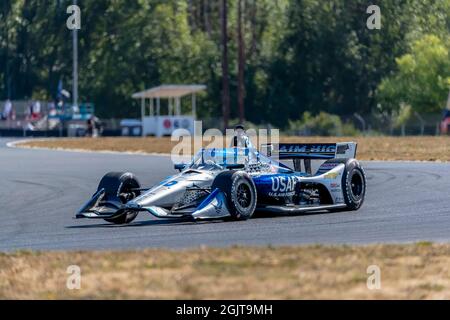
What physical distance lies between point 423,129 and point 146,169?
3244 centimetres

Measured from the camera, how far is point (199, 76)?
249 ft

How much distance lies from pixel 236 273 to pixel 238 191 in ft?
18.1

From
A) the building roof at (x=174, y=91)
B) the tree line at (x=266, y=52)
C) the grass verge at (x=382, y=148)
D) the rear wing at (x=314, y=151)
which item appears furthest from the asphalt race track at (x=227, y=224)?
the tree line at (x=266, y=52)

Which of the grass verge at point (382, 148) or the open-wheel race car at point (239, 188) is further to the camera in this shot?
the grass verge at point (382, 148)

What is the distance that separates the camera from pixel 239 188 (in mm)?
15727

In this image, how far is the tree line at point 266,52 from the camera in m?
73.6

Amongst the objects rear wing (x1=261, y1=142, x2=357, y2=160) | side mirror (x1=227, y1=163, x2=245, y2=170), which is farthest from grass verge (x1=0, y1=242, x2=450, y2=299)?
rear wing (x1=261, y1=142, x2=357, y2=160)

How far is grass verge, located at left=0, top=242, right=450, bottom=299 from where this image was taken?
9.47 m

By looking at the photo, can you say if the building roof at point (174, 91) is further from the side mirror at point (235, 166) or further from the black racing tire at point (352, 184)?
the side mirror at point (235, 166)

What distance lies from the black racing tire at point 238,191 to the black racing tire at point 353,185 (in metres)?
1.89

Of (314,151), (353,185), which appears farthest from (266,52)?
(353,185)

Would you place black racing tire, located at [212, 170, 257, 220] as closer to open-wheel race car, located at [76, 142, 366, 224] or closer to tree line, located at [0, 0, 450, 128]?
open-wheel race car, located at [76, 142, 366, 224]

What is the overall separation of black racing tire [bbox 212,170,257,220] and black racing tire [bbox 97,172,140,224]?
1.37 metres

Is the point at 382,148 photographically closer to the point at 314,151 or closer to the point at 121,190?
the point at 314,151
